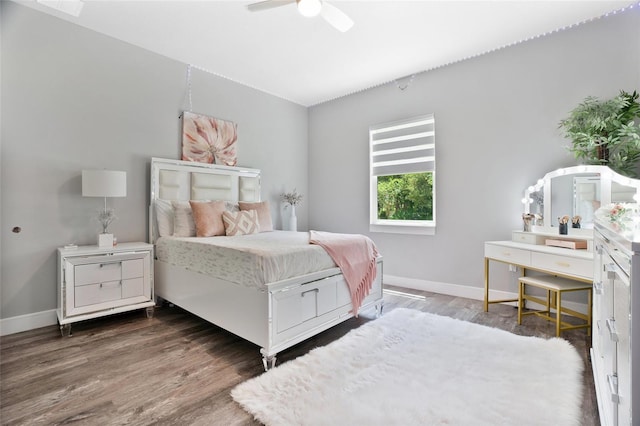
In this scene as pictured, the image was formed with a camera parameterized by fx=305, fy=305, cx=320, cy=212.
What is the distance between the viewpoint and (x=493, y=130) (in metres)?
3.48

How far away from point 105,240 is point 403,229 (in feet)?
11.3

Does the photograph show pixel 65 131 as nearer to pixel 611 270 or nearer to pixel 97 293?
pixel 97 293

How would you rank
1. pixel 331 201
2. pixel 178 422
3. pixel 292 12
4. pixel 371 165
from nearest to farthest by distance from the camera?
pixel 178 422, pixel 292 12, pixel 371 165, pixel 331 201

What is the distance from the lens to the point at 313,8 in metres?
2.16

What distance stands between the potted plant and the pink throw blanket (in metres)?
2.09

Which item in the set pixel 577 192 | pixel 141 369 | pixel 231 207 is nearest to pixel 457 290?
pixel 577 192

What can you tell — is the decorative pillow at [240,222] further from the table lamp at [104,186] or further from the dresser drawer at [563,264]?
the dresser drawer at [563,264]

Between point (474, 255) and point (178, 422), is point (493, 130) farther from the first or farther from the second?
point (178, 422)

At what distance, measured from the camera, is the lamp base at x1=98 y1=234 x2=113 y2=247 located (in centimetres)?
285

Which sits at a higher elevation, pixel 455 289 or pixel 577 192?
pixel 577 192

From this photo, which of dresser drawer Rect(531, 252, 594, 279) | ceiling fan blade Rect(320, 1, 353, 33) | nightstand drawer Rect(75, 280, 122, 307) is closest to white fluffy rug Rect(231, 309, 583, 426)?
dresser drawer Rect(531, 252, 594, 279)

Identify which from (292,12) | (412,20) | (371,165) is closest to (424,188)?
(371,165)

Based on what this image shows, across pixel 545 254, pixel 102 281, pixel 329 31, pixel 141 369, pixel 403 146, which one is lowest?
pixel 141 369

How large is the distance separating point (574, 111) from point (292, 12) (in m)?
2.71
